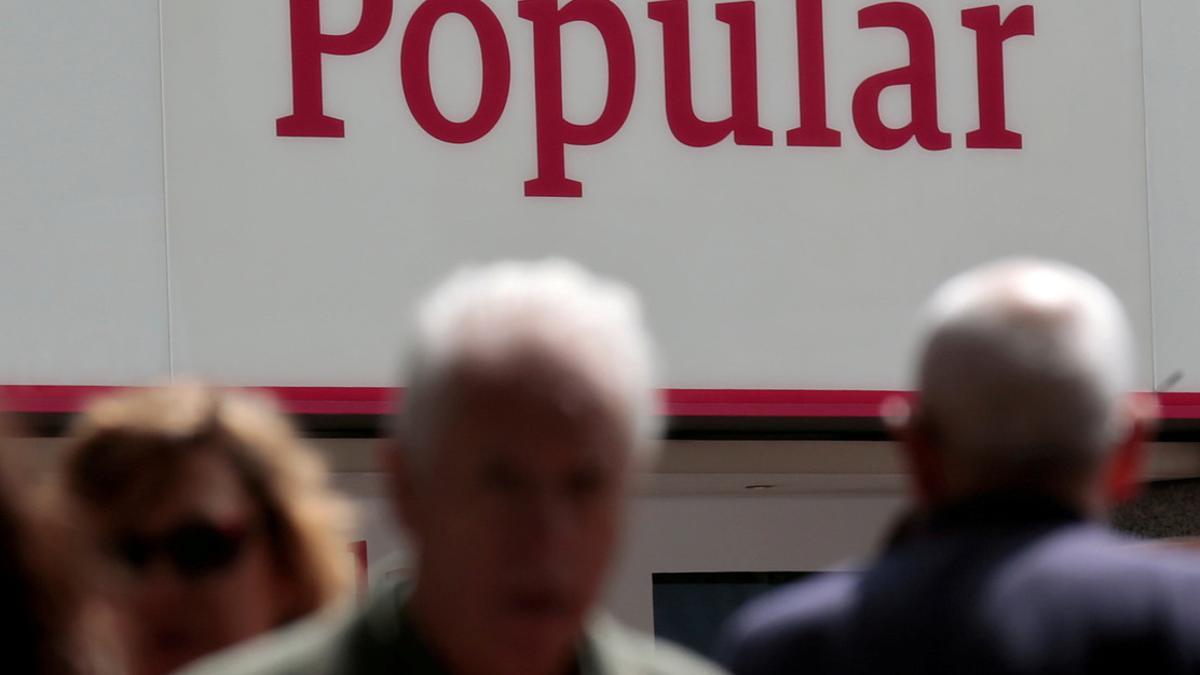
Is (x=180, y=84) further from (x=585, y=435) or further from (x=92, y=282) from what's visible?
(x=585, y=435)

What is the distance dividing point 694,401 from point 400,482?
5.54 m

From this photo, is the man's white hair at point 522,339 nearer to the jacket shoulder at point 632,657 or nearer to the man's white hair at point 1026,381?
the jacket shoulder at point 632,657

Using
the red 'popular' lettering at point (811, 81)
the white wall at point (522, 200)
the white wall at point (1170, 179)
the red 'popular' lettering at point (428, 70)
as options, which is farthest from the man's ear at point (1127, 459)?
the white wall at point (1170, 179)

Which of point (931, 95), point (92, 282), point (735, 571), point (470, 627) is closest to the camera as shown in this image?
point (470, 627)

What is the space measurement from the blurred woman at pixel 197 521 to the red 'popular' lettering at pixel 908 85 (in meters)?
5.00

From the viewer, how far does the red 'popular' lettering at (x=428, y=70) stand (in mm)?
7629

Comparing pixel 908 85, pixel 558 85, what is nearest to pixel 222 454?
pixel 558 85

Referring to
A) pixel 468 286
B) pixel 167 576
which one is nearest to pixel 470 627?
pixel 468 286

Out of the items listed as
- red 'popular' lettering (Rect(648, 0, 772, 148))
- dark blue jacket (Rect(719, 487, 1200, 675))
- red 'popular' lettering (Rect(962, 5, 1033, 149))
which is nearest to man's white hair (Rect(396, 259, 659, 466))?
dark blue jacket (Rect(719, 487, 1200, 675))

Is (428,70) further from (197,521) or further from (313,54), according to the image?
(197,521)

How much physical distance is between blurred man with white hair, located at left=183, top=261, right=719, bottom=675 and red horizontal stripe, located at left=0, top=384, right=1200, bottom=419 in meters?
5.00

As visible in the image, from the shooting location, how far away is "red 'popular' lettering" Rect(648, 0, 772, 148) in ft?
25.7

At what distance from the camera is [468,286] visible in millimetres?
2270

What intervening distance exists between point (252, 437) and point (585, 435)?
104cm
